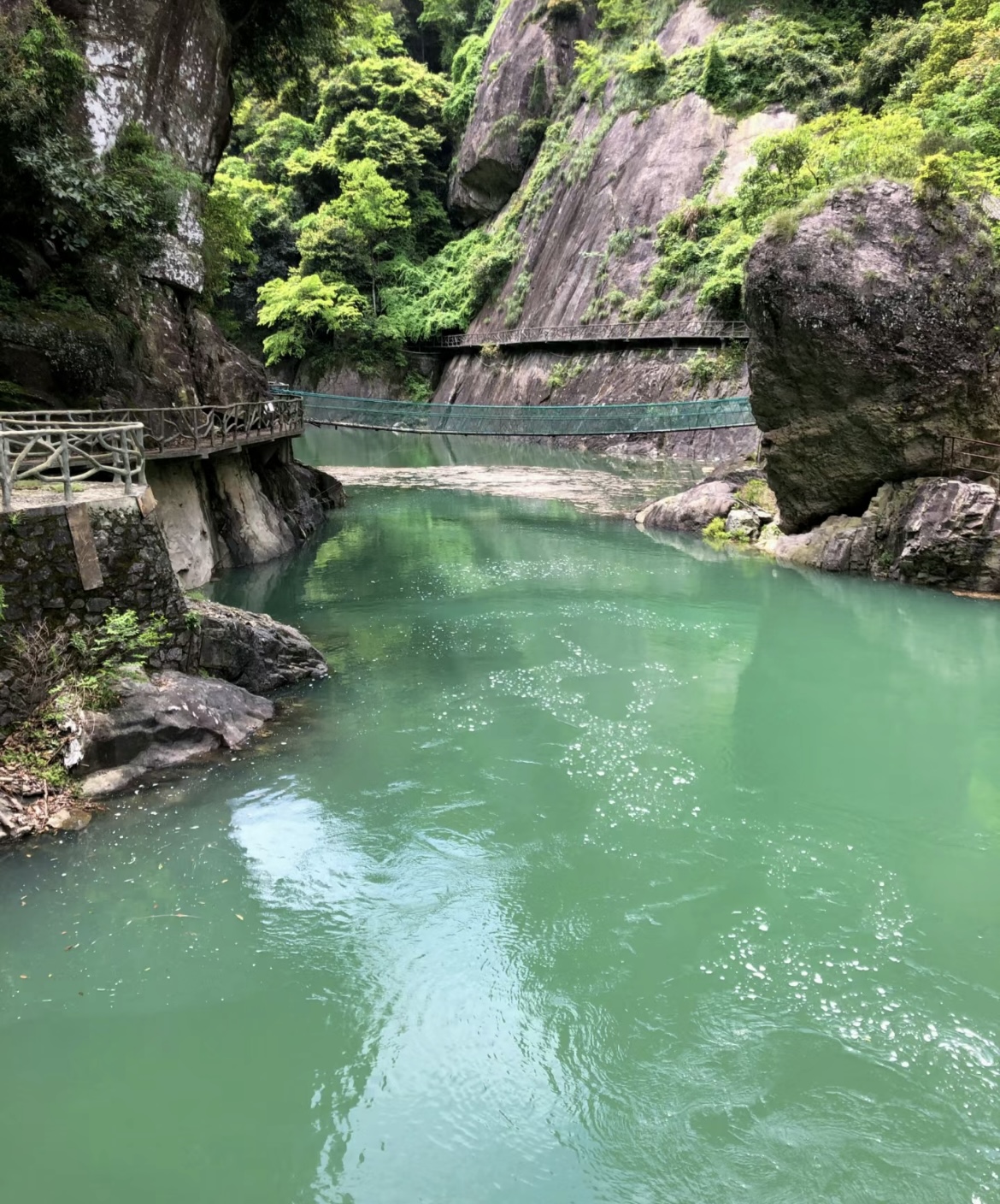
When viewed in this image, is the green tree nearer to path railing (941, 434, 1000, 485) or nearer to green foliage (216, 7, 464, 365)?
green foliage (216, 7, 464, 365)

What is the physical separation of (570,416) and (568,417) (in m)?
0.20

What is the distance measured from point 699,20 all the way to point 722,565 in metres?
28.8

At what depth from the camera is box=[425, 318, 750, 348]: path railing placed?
28.0 m

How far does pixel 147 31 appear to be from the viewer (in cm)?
1435

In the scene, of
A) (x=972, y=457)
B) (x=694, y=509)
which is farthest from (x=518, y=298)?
(x=972, y=457)

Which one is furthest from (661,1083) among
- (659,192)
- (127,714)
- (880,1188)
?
(659,192)

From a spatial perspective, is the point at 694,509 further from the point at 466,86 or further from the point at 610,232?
the point at 466,86

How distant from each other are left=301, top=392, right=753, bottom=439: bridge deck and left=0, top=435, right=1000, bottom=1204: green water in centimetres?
1422

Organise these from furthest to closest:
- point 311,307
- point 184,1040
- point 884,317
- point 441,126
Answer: point 441,126
point 311,307
point 884,317
point 184,1040

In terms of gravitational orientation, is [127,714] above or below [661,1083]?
above

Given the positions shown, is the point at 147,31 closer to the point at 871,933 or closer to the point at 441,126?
the point at 871,933

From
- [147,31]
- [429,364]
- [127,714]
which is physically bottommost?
[127,714]

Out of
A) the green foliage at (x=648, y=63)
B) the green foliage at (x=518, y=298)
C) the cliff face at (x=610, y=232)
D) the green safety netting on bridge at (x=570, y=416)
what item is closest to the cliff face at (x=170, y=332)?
the green safety netting on bridge at (x=570, y=416)

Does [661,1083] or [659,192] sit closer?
[661,1083]
